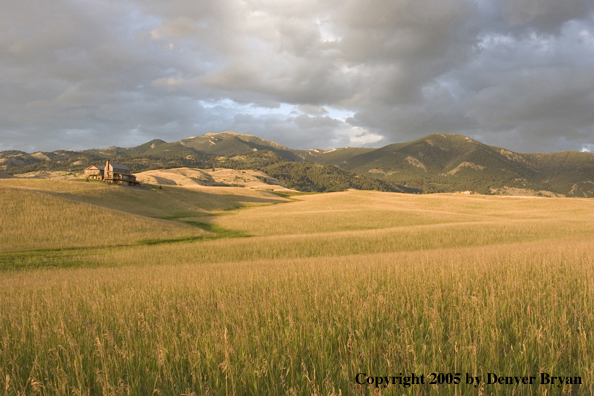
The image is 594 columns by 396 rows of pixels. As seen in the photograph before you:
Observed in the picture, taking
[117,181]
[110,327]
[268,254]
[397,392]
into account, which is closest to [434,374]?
[397,392]

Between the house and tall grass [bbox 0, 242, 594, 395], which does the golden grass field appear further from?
the house

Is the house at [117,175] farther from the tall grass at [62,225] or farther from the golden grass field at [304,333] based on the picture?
the golden grass field at [304,333]

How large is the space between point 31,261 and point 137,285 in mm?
15749

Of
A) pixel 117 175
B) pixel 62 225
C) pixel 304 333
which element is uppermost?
pixel 117 175

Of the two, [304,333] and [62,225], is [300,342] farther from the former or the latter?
[62,225]

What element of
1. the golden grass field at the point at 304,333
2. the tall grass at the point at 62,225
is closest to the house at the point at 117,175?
the tall grass at the point at 62,225

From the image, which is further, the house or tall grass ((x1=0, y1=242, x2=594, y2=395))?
the house

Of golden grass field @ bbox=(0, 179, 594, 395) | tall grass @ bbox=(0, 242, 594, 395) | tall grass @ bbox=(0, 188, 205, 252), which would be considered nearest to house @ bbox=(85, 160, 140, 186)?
tall grass @ bbox=(0, 188, 205, 252)

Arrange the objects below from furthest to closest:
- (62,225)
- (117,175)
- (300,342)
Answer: (117,175), (62,225), (300,342)

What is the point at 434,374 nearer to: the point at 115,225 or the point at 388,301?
the point at 388,301

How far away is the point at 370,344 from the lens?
496cm

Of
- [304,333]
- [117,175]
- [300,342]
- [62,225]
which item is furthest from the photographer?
[117,175]

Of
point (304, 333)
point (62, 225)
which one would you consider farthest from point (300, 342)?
point (62, 225)

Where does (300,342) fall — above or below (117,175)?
below
